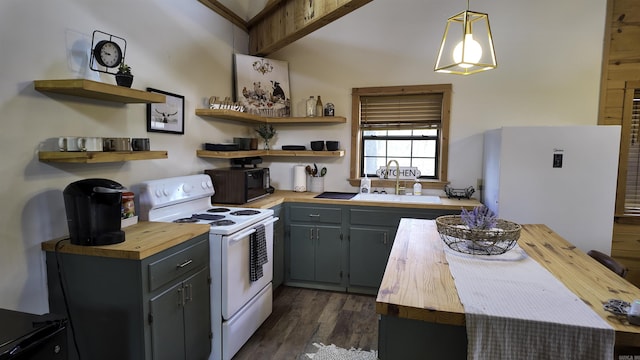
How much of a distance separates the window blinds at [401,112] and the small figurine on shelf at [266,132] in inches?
40.0

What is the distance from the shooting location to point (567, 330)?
1040 mm

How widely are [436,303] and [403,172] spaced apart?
8.99 ft

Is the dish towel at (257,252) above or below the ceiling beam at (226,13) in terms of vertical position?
below

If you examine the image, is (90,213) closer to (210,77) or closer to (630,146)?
(210,77)

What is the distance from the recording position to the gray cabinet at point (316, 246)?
11.4ft

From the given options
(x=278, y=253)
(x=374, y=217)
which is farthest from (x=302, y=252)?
(x=374, y=217)

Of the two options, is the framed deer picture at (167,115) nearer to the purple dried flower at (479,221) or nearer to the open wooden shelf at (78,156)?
the open wooden shelf at (78,156)

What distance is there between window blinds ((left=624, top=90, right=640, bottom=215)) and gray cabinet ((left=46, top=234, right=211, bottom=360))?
380 cm

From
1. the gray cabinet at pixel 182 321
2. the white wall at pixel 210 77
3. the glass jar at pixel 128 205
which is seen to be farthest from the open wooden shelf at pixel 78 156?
the gray cabinet at pixel 182 321

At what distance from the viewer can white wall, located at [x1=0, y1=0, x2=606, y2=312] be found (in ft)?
5.75

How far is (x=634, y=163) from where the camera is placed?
325cm

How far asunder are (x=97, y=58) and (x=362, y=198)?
241 centimetres

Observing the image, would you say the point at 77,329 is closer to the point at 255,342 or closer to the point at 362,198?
the point at 255,342

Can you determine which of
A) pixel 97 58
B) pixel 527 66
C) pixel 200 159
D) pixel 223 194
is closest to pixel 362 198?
pixel 223 194
